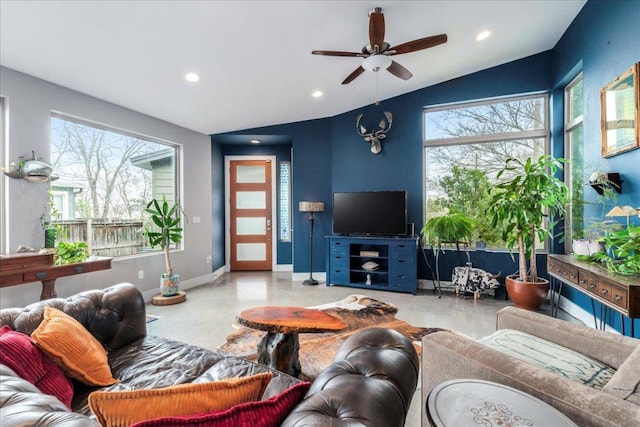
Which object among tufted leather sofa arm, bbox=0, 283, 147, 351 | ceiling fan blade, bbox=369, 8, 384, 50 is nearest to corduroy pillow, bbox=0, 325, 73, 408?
tufted leather sofa arm, bbox=0, 283, 147, 351

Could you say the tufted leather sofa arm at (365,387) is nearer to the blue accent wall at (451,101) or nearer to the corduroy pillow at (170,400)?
the corduroy pillow at (170,400)

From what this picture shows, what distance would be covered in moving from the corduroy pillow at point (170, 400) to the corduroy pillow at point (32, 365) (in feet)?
2.17

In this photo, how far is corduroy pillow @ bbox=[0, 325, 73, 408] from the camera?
114 cm

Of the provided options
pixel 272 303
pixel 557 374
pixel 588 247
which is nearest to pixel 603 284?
pixel 588 247

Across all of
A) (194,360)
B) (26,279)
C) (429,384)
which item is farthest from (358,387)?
(26,279)

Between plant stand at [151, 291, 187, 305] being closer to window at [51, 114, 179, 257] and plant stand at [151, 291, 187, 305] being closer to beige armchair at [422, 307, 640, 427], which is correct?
window at [51, 114, 179, 257]

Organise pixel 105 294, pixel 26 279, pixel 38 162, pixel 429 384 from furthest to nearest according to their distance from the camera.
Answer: pixel 38 162, pixel 26 279, pixel 105 294, pixel 429 384

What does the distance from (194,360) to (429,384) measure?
4.15 feet

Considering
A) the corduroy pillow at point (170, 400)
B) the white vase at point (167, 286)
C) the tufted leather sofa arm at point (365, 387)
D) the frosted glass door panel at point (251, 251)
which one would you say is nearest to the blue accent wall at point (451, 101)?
the frosted glass door panel at point (251, 251)

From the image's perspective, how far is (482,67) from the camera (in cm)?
446

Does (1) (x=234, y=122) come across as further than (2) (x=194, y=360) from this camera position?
Yes

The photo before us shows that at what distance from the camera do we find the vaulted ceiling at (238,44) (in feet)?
8.35

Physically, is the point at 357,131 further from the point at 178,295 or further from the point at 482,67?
the point at 178,295

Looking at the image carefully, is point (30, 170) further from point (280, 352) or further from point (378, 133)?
point (378, 133)
